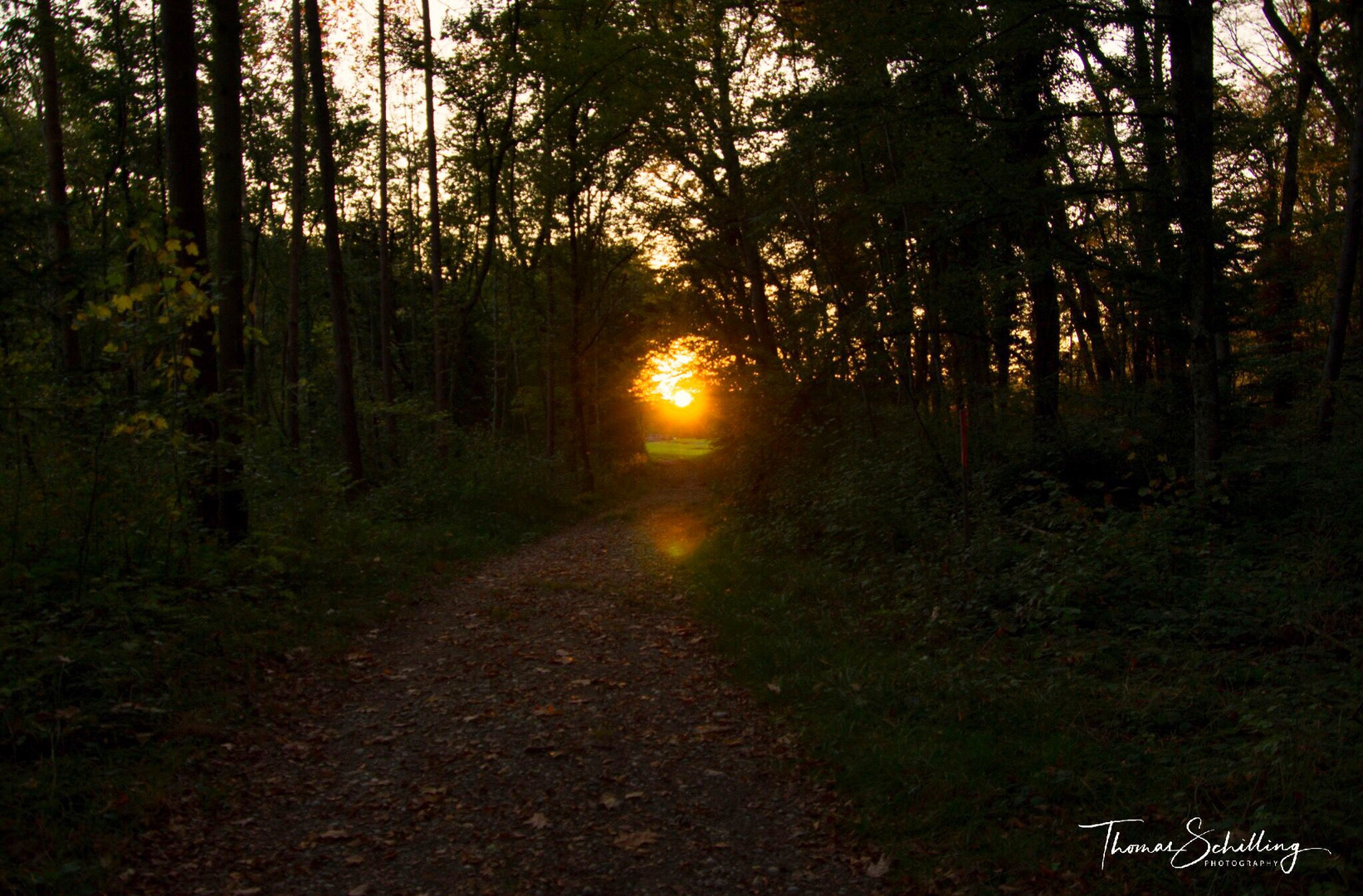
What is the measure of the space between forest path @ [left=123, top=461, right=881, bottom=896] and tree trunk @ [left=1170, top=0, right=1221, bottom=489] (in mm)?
6351

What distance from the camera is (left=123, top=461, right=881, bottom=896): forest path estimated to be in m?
4.12

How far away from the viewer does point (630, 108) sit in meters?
20.8

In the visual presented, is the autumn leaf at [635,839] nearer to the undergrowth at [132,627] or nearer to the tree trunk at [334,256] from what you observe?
the undergrowth at [132,627]

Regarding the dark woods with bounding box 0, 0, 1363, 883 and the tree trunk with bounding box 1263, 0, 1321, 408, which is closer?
the dark woods with bounding box 0, 0, 1363, 883

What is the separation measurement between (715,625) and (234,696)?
181 inches

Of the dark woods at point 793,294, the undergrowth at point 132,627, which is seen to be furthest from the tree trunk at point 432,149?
the undergrowth at point 132,627

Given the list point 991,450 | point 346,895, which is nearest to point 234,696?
point 346,895

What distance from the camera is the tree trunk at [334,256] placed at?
14000 mm

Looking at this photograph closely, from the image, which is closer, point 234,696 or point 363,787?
point 363,787

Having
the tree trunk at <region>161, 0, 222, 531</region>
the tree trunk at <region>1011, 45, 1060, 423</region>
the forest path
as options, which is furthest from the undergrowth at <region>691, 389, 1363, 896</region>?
the tree trunk at <region>161, 0, 222, 531</region>

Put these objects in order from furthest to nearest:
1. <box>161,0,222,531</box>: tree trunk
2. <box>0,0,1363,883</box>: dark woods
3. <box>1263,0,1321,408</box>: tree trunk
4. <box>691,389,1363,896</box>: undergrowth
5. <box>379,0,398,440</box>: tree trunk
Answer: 1. <box>379,0,398,440</box>: tree trunk
2. <box>1263,0,1321,408</box>: tree trunk
3. <box>161,0,222,531</box>: tree trunk
4. <box>0,0,1363,883</box>: dark woods
5. <box>691,389,1363,896</box>: undergrowth

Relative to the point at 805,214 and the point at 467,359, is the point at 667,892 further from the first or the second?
the point at 467,359

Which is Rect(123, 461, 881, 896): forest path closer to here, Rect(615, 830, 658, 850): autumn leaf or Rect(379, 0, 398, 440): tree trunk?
Rect(615, 830, 658, 850): autumn leaf
